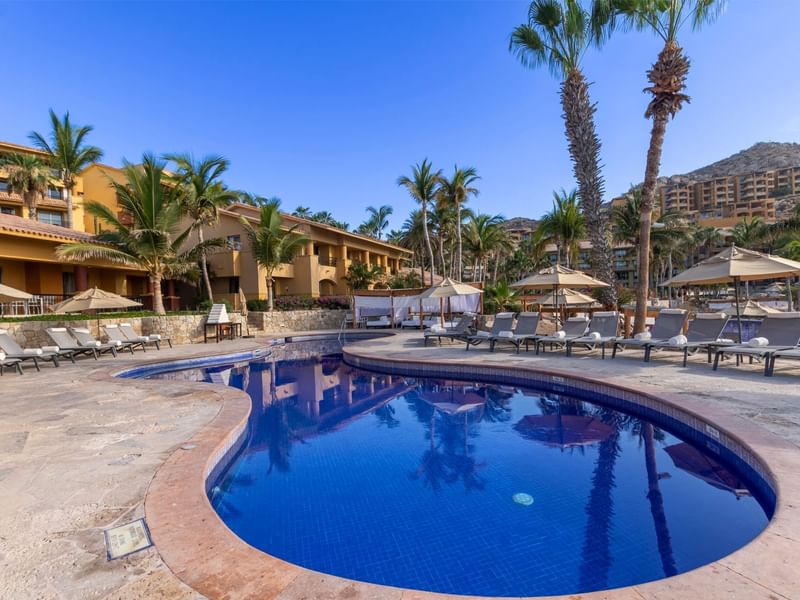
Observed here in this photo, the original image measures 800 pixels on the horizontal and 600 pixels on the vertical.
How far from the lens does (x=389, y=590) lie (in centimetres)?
231

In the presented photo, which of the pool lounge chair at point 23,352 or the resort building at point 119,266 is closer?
the pool lounge chair at point 23,352

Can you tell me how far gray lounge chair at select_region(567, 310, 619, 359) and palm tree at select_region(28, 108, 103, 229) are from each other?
30.2 meters

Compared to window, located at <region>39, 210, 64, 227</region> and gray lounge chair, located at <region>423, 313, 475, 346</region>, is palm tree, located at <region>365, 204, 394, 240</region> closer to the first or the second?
window, located at <region>39, 210, 64, 227</region>

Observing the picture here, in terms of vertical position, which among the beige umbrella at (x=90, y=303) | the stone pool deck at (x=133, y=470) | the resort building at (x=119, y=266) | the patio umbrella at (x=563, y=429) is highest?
the resort building at (x=119, y=266)

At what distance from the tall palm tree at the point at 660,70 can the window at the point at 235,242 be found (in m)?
21.4

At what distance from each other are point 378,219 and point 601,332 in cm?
5126

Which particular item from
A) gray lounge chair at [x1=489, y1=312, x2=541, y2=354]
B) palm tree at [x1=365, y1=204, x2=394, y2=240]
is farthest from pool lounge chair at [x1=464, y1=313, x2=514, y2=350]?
palm tree at [x1=365, y1=204, x2=394, y2=240]

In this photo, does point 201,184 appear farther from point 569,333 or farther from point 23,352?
point 569,333

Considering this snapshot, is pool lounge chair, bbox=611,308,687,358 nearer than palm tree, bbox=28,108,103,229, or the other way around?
pool lounge chair, bbox=611,308,687,358

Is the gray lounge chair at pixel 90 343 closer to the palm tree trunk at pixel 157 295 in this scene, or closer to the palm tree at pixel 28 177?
the palm tree trunk at pixel 157 295

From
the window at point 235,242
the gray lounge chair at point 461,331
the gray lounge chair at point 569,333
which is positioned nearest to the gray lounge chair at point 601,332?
the gray lounge chair at point 569,333

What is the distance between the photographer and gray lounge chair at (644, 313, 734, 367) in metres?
8.57

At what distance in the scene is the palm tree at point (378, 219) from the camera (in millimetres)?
58819

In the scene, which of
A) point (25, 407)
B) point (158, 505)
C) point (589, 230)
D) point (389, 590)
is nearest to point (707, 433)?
point (389, 590)
